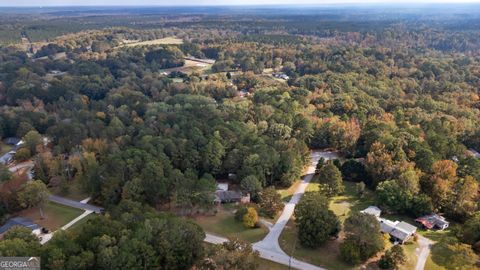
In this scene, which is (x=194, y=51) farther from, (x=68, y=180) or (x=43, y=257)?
(x=43, y=257)

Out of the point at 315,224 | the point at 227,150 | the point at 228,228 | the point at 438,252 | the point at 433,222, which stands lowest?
the point at 228,228

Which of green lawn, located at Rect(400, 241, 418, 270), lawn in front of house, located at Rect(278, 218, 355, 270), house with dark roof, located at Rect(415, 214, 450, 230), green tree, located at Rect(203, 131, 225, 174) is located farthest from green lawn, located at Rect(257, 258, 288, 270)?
green tree, located at Rect(203, 131, 225, 174)

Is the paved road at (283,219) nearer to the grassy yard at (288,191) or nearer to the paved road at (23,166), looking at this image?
the grassy yard at (288,191)

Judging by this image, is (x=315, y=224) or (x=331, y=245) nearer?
(x=315, y=224)

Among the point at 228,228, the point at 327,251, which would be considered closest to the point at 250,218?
the point at 228,228

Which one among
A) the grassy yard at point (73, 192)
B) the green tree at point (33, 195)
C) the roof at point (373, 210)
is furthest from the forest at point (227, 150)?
the roof at point (373, 210)

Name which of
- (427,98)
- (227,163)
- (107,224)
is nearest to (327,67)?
(427,98)

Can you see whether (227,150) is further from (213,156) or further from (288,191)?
(288,191)


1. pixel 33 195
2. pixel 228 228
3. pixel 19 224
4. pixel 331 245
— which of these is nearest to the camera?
pixel 331 245
